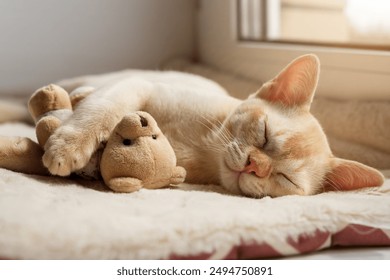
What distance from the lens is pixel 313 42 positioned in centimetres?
174

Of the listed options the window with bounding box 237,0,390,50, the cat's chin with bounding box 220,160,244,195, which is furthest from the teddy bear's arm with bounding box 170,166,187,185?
the window with bounding box 237,0,390,50

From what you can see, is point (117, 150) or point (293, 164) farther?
point (293, 164)

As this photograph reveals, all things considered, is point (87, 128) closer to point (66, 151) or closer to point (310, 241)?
point (66, 151)

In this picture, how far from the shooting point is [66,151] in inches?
38.9

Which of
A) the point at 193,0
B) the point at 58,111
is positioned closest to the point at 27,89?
the point at 193,0

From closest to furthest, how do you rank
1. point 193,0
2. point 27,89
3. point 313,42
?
point 313,42
point 27,89
point 193,0

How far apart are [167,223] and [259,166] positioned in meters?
0.33

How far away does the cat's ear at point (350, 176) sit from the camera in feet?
3.58

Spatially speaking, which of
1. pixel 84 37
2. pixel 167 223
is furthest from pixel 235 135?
pixel 84 37

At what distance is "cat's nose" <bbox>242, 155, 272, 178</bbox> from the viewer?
1.08 metres

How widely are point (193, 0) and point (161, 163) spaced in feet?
4.73

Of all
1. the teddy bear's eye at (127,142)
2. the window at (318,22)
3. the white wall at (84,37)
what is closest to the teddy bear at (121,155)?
the teddy bear's eye at (127,142)

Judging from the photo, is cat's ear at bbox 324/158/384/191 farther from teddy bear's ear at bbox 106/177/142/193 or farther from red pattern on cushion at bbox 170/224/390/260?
teddy bear's ear at bbox 106/177/142/193
